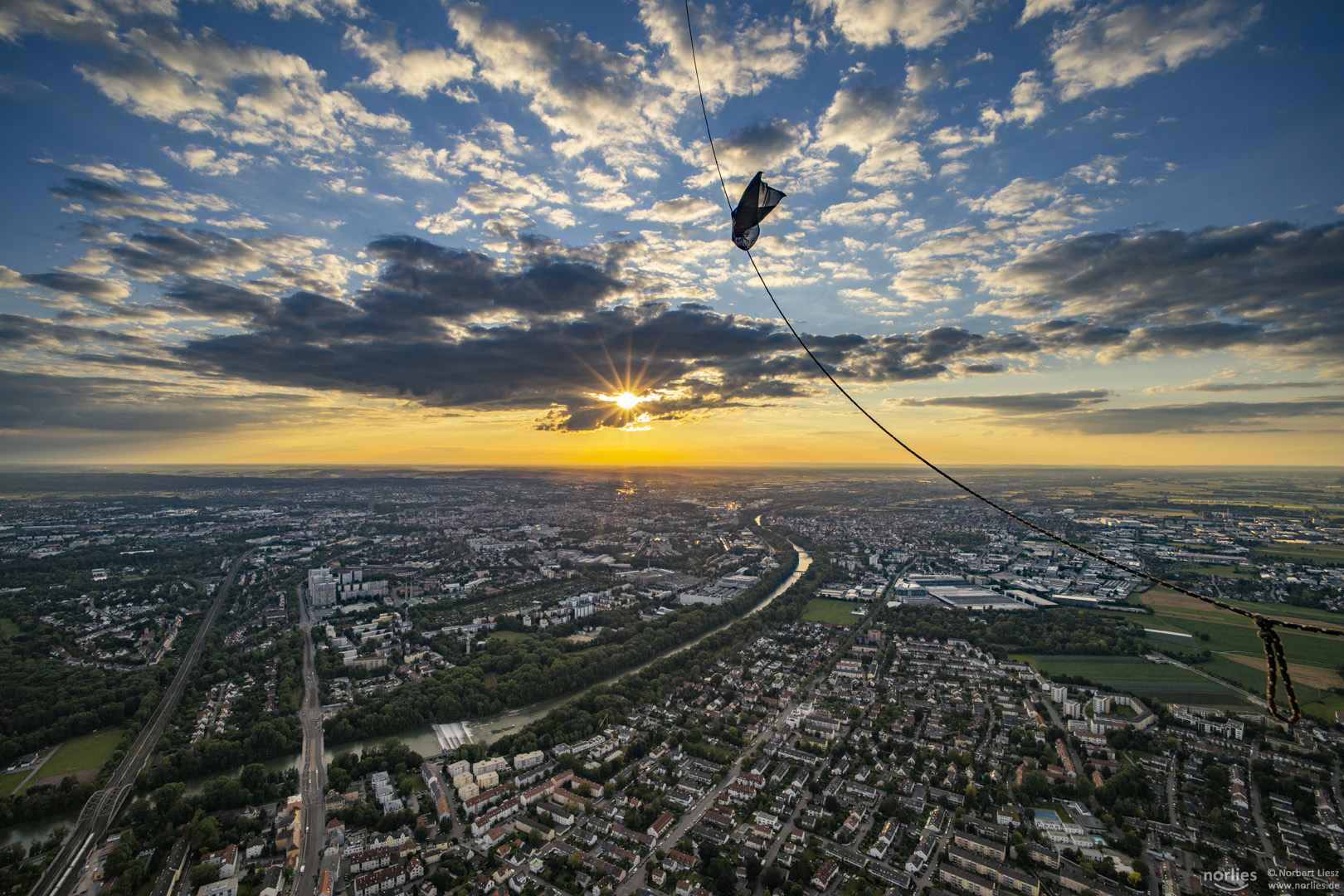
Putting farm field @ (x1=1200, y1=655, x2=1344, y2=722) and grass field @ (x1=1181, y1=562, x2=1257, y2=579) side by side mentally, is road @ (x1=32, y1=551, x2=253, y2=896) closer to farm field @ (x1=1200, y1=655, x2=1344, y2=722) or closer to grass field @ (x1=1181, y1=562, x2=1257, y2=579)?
farm field @ (x1=1200, y1=655, x2=1344, y2=722)

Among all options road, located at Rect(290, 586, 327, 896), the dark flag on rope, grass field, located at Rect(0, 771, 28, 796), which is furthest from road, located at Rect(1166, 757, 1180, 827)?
grass field, located at Rect(0, 771, 28, 796)

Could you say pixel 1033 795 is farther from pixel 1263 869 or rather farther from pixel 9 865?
pixel 9 865

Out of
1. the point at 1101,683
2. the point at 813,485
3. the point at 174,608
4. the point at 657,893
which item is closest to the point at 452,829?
the point at 657,893

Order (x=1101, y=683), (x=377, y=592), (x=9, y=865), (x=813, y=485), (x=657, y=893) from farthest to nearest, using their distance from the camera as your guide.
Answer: (x=813, y=485) → (x=377, y=592) → (x=1101, y=683) → (x=9, y=865) → (x=657, y=893)

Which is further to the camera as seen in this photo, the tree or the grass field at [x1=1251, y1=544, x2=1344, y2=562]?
the grass field at [x1=1251, y1=544, x2=1344, y2=562]

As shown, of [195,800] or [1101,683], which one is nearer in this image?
[195,800]

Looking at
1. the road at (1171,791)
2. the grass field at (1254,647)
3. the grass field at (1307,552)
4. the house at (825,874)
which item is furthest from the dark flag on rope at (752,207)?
the grass field at (1307,552)
